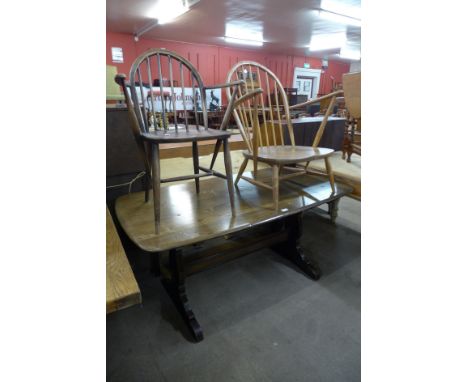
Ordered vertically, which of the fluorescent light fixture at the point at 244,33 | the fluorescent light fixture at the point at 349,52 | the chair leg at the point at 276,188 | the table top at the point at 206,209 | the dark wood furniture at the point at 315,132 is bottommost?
the table top at the point at 206,209

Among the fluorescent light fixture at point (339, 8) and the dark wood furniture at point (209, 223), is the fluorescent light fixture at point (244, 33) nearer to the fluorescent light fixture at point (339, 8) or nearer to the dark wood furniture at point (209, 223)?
the fluorescent light fixture at point (339, 8)

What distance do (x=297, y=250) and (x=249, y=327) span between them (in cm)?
65

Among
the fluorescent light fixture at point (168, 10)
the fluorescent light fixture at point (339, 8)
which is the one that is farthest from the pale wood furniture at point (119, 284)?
the fluorescent light fixture at point (339, 8)

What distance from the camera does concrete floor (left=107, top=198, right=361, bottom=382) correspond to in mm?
1120

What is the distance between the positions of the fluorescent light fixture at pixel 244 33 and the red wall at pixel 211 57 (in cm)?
84

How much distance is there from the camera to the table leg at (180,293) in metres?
1.28

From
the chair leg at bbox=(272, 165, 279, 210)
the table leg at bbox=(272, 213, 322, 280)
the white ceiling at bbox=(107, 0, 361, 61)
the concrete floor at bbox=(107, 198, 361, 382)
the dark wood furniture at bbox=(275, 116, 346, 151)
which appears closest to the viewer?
the concrete floor at bbox=(107, 198, 361, 382)

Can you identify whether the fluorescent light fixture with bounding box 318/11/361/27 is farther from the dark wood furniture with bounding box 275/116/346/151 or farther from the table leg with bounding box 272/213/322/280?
the table leg with bounding box 272/213/322/280

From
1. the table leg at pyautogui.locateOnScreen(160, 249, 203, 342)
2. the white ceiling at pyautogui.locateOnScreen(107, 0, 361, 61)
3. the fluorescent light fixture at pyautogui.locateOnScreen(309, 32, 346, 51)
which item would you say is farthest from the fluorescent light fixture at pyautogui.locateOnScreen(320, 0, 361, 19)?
the table leg at pyautogui.locateOnScreen(160, 249, 203, 342)

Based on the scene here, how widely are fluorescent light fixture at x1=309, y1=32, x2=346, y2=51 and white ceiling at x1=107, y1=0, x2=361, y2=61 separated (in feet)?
0.58

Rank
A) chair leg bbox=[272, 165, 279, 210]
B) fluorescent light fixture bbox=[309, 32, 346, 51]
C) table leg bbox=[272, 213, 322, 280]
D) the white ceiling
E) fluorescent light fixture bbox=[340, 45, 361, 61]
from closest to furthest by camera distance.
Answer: chair leg bbox=[272, 165, 279, 210] < table leg bbox=[272, 213, 322, 280] < the white ceiling < fluorescent light fixture bbox=[309, 32, 346, 51] < fluorescent light fixture bbox=[340, 45, 361, 61]
